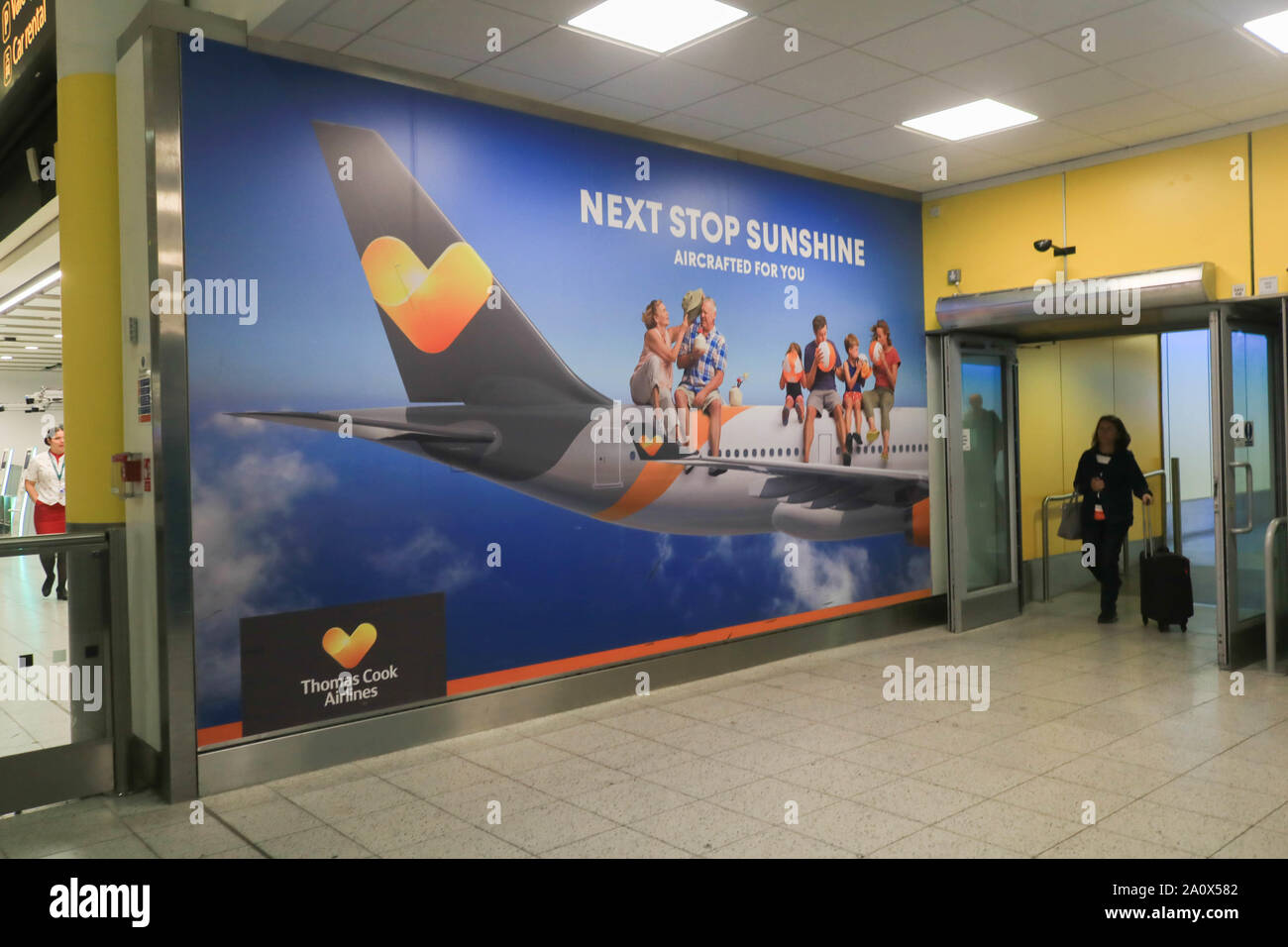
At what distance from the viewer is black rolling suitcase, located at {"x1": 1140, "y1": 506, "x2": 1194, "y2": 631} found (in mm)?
6941

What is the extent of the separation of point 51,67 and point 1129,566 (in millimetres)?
9384

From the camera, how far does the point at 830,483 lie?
6.75 m

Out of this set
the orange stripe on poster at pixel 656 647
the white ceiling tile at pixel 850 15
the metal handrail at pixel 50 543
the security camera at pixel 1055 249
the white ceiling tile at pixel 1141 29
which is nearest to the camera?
the metal handrail at pixel 50 543

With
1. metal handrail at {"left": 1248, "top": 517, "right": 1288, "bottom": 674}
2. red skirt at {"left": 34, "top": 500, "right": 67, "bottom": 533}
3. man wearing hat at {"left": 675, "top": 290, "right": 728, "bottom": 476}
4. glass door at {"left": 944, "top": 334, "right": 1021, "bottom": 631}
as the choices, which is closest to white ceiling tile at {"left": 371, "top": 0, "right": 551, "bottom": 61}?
man wearing hat at {"left": 675, "top": 290, "right": 728, "bottom": 476}

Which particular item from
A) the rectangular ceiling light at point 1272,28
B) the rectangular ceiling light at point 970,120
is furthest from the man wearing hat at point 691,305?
the rectangular ceiling light at point 1272,28

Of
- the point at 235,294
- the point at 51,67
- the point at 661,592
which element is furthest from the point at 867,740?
the point at 51,67

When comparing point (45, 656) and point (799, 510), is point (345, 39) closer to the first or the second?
point (45, 656)

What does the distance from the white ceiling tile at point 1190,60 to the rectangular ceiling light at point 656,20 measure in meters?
2.13

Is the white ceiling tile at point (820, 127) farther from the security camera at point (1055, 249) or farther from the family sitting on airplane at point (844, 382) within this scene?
the security camera at point (1055, 249)

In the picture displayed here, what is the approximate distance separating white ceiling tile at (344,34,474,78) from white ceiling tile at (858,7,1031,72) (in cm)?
190

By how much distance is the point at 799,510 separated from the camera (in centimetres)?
657

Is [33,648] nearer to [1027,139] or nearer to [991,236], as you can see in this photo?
[1027,139]

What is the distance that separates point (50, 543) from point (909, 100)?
466 cm

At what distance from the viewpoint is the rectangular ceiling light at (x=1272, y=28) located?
14.6 ft
